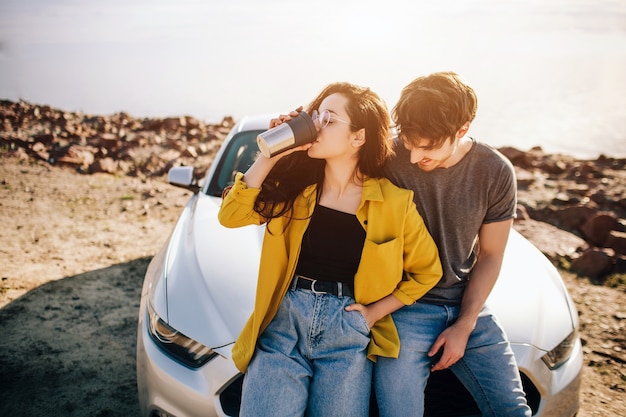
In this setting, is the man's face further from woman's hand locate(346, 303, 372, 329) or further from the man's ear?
woman's hand locate(346, 303, 372, 329)

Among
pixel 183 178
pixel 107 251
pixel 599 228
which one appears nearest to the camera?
pixel 183 178

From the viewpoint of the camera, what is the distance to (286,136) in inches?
67.1

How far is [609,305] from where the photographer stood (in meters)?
3.80

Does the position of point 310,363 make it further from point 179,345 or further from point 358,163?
point 358,163

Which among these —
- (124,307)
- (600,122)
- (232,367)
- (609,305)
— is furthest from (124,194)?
(600,122)

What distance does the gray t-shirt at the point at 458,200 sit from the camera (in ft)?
6.47

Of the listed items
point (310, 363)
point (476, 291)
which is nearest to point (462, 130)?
point (476, 291)

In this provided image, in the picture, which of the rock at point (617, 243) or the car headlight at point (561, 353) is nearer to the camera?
the car headlight at point (561, 353)

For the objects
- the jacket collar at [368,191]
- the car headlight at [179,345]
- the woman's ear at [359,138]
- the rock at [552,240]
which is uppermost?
the woman's ear at [359,138]

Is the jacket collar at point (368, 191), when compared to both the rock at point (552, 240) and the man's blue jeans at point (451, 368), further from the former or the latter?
the rock at point (552, 240)

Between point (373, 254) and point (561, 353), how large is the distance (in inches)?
40.5

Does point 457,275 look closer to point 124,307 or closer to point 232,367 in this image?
point 232,367

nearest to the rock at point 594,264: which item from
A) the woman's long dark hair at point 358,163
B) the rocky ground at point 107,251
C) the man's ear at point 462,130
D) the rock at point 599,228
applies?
the rocky ground at point 107,251

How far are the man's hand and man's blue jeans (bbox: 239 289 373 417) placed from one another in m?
0.27
